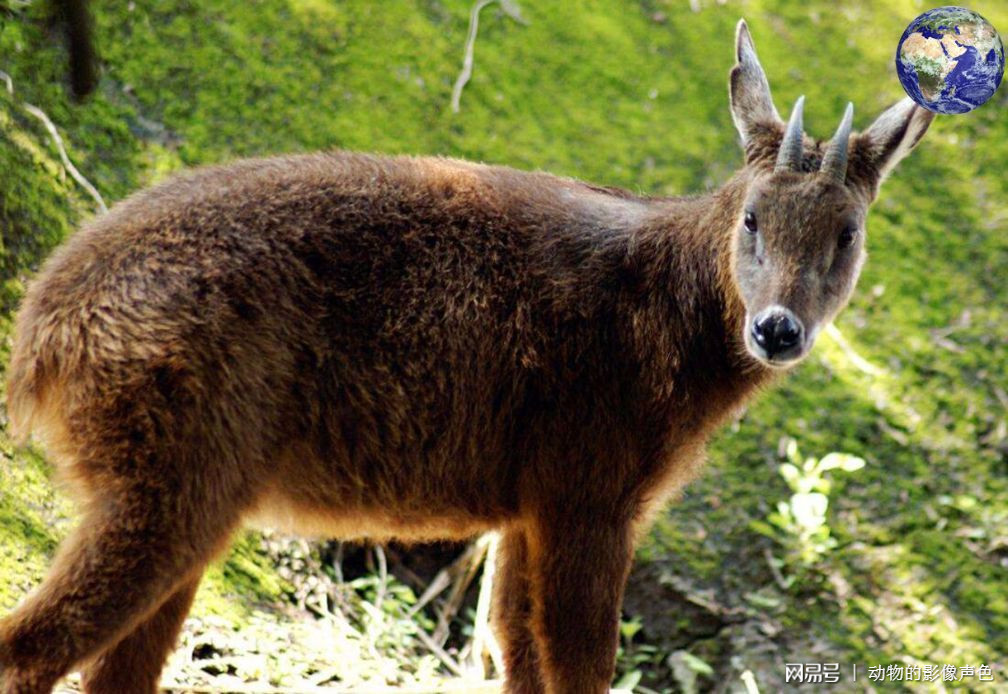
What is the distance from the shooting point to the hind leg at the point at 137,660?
4.65 m

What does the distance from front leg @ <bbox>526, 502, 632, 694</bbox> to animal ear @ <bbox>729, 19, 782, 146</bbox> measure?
1725 mm

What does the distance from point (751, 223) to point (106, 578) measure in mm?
2749

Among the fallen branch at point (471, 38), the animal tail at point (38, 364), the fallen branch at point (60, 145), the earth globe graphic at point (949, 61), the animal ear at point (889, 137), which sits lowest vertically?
the animal tail at point (38, 364)

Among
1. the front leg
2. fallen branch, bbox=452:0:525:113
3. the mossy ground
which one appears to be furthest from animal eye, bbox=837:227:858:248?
fallen branch, bbox=452:0:525:113

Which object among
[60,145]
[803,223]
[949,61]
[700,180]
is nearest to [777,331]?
[803,223]

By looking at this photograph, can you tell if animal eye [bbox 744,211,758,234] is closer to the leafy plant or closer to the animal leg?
the animal leg

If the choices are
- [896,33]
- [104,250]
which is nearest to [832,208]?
[104,250]

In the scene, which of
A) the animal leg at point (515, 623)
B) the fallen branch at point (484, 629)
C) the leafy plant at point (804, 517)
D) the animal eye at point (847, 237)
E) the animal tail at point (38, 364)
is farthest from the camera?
the leafy plant at point (804, 517)

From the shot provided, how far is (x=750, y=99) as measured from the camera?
5113mm

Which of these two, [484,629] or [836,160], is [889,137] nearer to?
[836,160]

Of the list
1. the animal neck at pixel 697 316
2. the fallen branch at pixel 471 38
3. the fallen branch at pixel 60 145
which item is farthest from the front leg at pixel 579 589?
the fallen branch at pixel 471 38

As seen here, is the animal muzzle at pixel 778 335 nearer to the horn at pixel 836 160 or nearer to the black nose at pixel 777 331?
the black nose at pixel 777 331

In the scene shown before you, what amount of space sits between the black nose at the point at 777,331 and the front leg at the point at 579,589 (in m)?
0.93

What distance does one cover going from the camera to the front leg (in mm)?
4816
